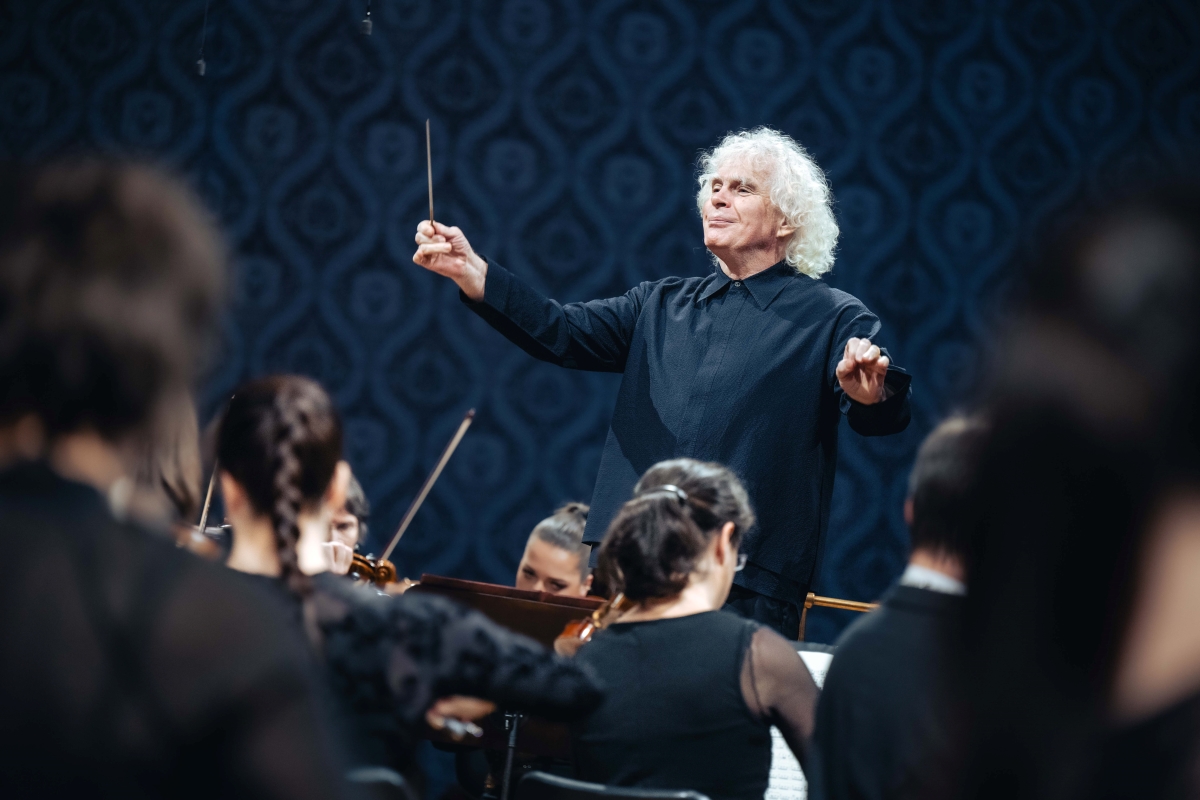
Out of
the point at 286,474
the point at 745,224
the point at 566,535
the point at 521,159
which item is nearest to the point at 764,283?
the point at 745,224

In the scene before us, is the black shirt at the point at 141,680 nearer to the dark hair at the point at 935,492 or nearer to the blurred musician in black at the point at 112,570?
the blurred musician in black at the point at 112,570

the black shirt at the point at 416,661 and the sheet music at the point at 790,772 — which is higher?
the black shirt at the point at 416,661

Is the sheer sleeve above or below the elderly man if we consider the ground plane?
below

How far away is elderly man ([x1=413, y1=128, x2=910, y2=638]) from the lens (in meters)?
2.08

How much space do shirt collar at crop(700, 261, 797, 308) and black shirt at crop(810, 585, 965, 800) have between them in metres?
1.10

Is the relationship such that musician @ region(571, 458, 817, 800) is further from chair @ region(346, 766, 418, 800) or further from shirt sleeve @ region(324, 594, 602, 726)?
shirt sleeve @ region(324, 594, 602, 726)

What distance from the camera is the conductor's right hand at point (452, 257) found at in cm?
220

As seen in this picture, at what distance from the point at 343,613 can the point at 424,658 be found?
11 centimetres

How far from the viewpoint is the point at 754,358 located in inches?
86.0

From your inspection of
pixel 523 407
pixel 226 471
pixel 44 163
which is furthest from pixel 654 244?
pixel 44 163

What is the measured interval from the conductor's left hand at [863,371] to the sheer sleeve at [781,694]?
2.06 ft

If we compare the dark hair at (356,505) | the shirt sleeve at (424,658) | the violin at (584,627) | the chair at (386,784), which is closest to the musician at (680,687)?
the violin at (584,627)

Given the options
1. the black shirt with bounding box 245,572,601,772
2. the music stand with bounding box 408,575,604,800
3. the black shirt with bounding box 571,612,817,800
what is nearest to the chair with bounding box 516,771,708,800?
the black shirt with bounding box 571,612,817,800

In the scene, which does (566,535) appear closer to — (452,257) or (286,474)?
(452,257)
